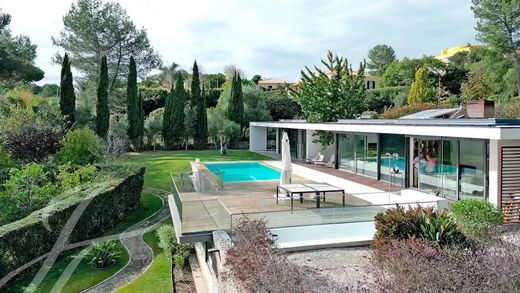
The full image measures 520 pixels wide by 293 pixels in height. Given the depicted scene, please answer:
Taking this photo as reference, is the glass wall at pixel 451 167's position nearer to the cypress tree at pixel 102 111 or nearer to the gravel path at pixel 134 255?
the gravel path at pixel 134 255

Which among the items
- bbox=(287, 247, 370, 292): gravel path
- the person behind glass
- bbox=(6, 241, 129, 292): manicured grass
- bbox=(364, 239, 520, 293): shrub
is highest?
the person behind glass

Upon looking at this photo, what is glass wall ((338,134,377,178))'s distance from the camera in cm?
1870

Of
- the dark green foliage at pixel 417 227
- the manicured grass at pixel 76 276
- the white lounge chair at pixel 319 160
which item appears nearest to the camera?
the dark green foliage at pixel 417 227

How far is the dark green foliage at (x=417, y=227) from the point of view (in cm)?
894

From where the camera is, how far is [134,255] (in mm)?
A: 14133

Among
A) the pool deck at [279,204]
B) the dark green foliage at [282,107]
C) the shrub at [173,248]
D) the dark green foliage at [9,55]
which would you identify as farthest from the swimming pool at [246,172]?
the dark green foliage at [282,107]

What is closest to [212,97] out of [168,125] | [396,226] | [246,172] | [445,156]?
[168,125]

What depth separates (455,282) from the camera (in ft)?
19.4

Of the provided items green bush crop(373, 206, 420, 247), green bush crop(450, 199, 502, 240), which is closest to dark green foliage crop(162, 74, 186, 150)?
green bush crop(373, 206, 420, 247)

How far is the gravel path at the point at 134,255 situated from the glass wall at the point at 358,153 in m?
9.21

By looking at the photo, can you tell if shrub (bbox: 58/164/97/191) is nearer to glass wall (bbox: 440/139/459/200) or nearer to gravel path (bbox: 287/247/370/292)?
gravel path (bbox: 287/247/370/292)

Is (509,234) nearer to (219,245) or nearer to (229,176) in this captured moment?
(219,245)

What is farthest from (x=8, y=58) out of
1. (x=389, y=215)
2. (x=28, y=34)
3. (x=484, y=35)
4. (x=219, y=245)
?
(x=484, y=35)

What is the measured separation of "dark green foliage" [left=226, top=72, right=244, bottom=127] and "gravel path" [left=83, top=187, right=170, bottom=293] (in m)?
22.5
